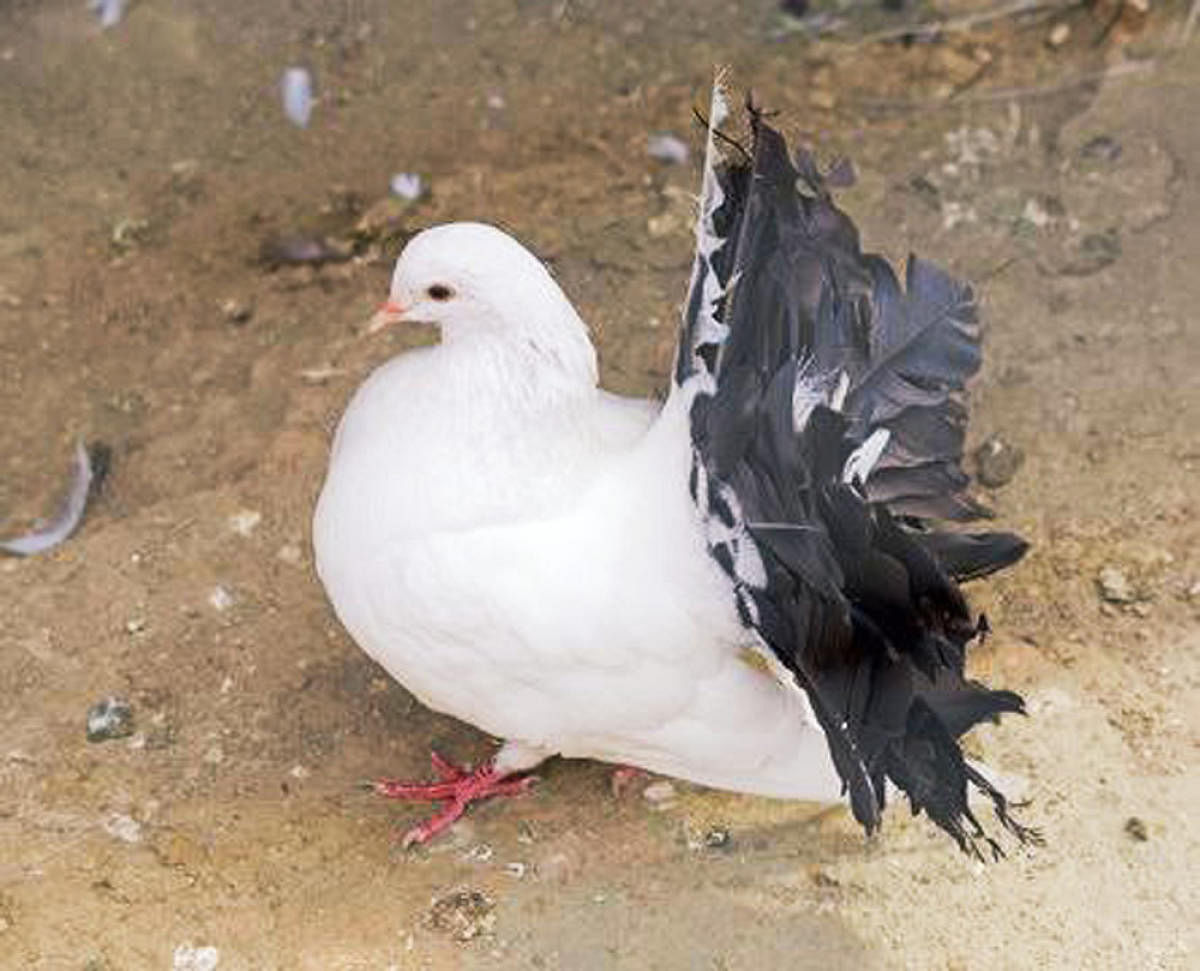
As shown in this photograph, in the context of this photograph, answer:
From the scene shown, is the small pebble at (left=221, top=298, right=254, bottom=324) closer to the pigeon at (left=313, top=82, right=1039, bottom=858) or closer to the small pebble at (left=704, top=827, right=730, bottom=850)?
the pigeon at (left=313, top=82, right=1039, bottom=858)

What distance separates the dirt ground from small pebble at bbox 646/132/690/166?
0.13 feet

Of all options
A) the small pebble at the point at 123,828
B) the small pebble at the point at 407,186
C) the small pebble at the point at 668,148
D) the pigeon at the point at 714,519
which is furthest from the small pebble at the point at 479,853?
the small pebble at the point at 668,148

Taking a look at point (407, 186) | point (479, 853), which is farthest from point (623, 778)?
point (407, 186)

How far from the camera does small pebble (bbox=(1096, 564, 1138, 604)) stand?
471 centimetres

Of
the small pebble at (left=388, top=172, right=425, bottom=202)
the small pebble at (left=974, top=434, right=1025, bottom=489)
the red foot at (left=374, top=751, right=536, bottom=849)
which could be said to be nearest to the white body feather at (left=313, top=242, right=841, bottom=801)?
the red foot at (left=374, top=751, right=536, bottom=849)

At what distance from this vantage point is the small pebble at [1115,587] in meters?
4.71

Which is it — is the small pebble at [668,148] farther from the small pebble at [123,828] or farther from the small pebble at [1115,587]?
the small pebble at [123,828]

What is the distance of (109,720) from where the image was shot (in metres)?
4.47

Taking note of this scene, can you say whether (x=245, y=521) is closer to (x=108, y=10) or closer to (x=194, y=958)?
(x=194, y=958)

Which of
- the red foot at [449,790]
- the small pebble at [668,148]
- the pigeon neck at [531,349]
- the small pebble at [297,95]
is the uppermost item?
the pigeon neck at [531,349]

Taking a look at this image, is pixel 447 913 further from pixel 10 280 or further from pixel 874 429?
pixel 10 280

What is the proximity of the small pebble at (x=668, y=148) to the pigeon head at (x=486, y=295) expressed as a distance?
205cm

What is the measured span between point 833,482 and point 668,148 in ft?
8.59

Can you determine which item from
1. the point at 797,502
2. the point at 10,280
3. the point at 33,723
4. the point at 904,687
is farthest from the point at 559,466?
the point at 10,280
